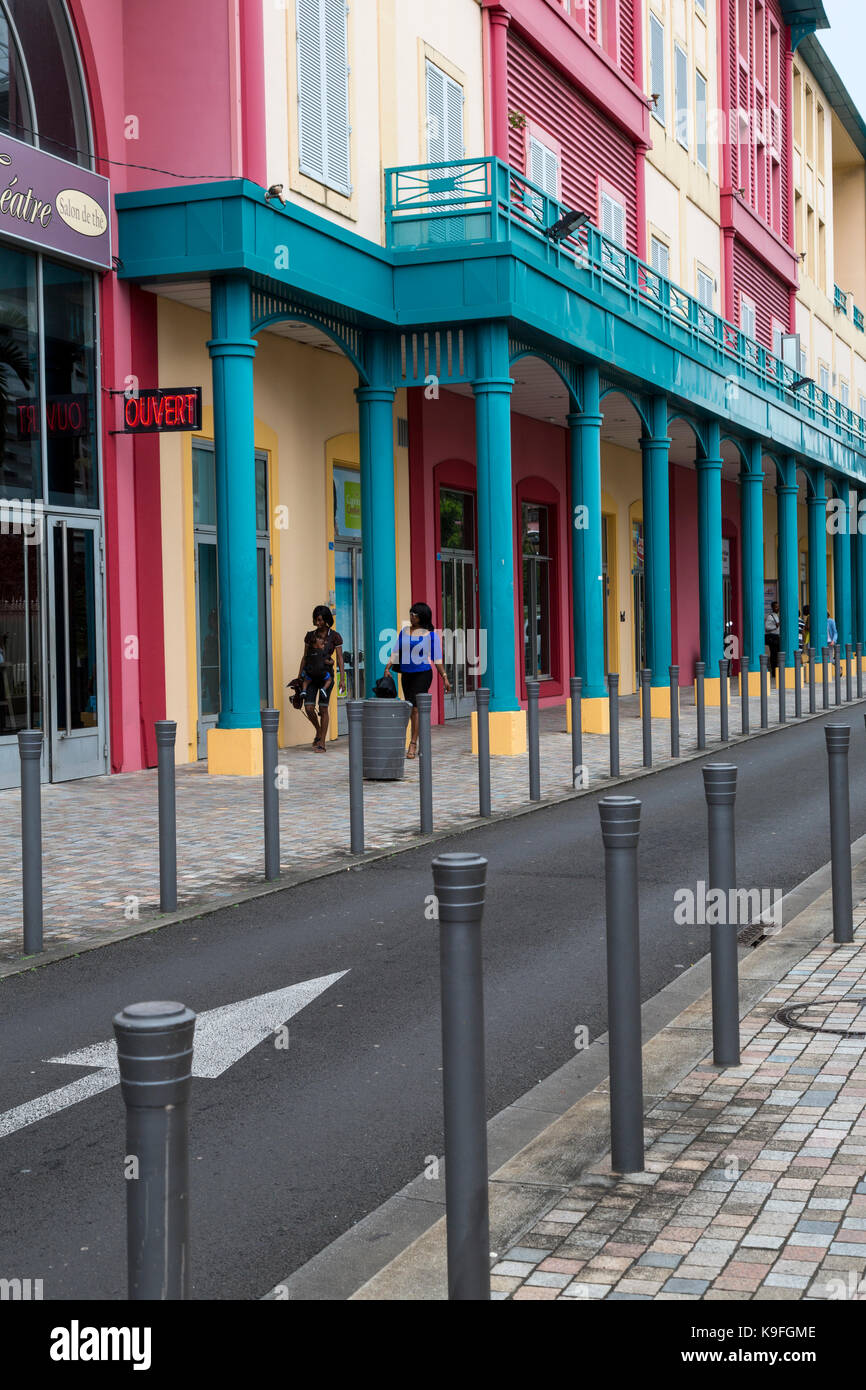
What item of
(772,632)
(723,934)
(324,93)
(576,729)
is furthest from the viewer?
(772,632)

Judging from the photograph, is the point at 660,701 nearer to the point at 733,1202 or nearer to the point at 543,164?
the point at 543,164

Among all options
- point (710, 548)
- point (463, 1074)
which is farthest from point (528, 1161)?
point (710, 548)

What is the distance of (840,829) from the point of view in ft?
23.3

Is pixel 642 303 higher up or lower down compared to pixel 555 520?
higher up

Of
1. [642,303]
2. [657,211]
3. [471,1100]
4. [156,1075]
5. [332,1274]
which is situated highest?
[657,211]

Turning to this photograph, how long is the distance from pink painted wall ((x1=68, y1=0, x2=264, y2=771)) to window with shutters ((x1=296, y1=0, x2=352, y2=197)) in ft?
4.18

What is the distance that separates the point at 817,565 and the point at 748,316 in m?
6.61

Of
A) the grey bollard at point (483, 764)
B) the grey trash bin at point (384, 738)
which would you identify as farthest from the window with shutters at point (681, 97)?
the grey bollard at point (483, 764)

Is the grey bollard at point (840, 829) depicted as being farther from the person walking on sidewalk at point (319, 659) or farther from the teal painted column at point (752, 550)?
the teal painted column at point (752, 550)

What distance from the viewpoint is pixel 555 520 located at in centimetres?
2895

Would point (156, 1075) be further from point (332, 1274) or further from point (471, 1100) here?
point (332, 1274)

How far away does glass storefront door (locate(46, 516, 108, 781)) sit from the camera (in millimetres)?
15125

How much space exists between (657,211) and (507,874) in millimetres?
23771
